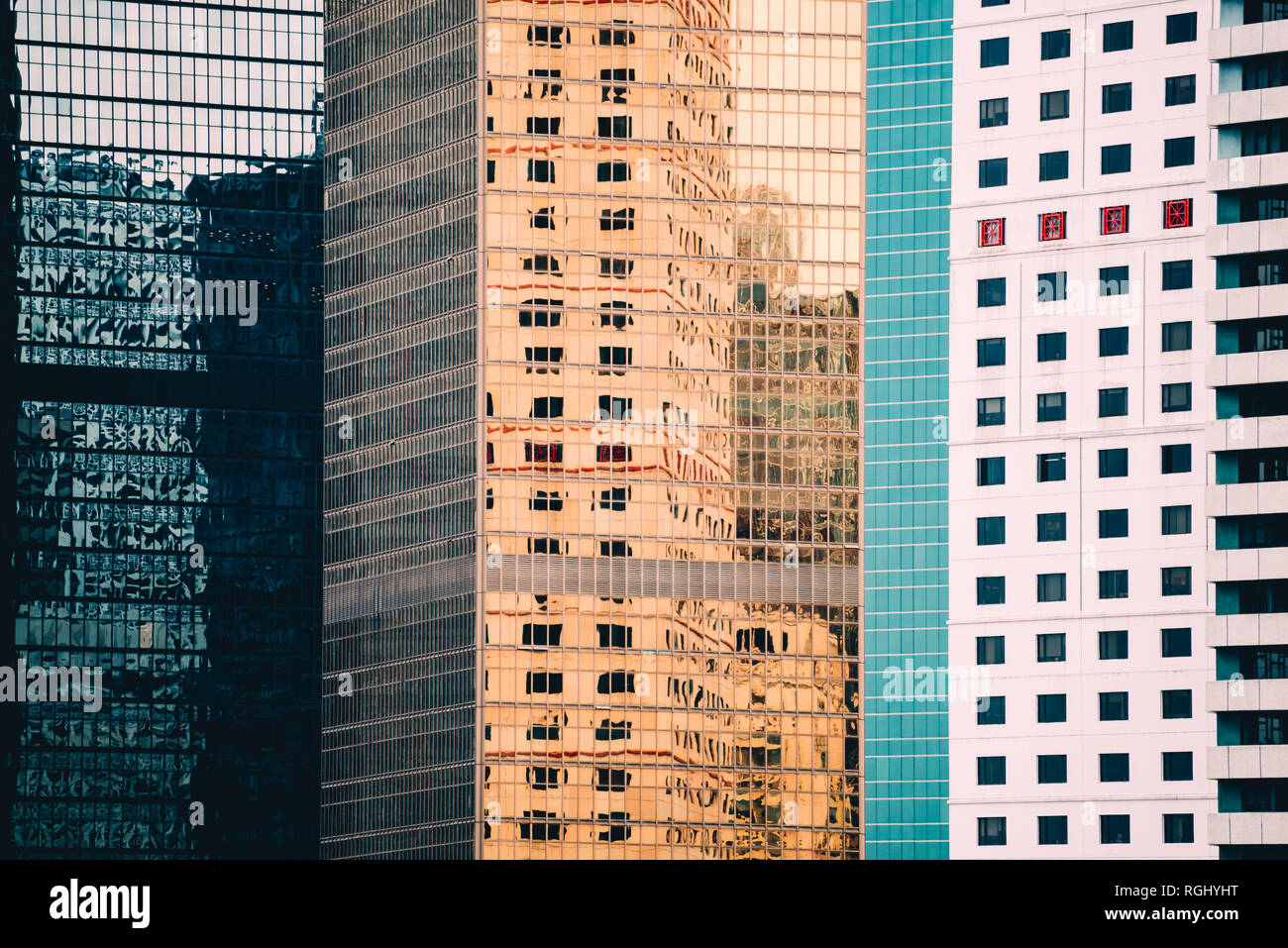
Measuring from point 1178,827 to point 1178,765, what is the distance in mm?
4586

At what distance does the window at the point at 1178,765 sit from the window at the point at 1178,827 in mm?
2901

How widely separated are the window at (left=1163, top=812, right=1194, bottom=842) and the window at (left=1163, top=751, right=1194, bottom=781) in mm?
2901

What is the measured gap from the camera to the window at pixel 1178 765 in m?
198

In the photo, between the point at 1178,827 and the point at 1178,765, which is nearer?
the point at 1178,827

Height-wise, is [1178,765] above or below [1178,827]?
above

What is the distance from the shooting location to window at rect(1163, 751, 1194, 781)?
198 m

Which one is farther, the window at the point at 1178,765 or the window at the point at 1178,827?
the window at the point at 1178,765

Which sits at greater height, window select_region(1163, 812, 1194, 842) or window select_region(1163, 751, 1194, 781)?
window select_region(1163, 751, 1194, 781)

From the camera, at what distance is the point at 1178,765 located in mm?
198875

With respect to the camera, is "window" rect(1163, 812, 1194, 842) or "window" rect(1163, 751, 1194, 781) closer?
"window" rect(1163, 812, 1194, 842)

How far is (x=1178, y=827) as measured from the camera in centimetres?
19825
